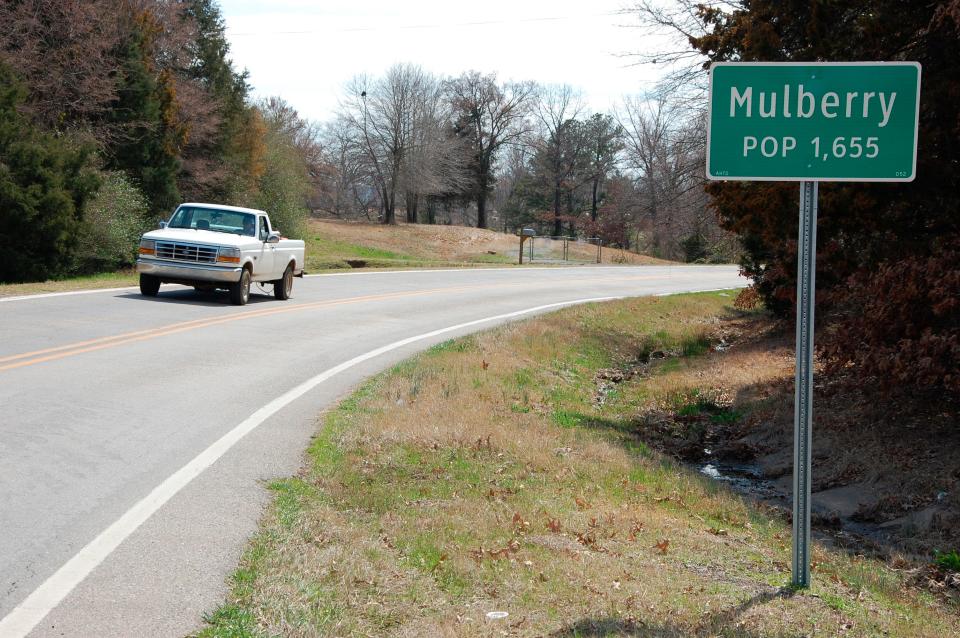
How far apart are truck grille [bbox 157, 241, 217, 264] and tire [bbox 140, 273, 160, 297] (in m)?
0.67

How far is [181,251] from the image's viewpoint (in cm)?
1747

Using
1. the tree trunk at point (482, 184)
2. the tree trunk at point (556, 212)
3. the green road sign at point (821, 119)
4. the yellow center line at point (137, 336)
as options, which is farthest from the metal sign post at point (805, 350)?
the tree trunk at point (556, 212)

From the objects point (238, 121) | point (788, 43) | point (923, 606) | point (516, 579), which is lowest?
point (923, 606)

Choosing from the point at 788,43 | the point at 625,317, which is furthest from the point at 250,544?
the point at 625,317

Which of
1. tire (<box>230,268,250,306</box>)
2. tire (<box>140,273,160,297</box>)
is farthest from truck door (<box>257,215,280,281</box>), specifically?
tire (<box>140,273,160,297</box>)

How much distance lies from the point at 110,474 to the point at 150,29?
3130 centimetres

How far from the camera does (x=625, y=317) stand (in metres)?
23.0

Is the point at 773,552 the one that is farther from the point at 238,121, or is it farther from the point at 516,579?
the point at 238,121

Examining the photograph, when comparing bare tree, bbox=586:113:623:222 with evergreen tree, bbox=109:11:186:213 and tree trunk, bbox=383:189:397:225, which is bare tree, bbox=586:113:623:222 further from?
evergreen tree, bbox=109:11:186:213

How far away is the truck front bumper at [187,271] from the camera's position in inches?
688

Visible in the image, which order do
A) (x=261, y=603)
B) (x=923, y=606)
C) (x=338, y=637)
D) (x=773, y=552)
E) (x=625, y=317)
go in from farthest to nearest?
(x=625, y=317) < (x=773, y=552) < (x=923, y=606) < (x=261, y=603) < (x=338, y=637)

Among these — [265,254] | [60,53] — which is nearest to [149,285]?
[265,254]

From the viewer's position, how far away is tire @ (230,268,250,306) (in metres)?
18.1

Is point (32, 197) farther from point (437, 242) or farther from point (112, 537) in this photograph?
point (437, 242)
